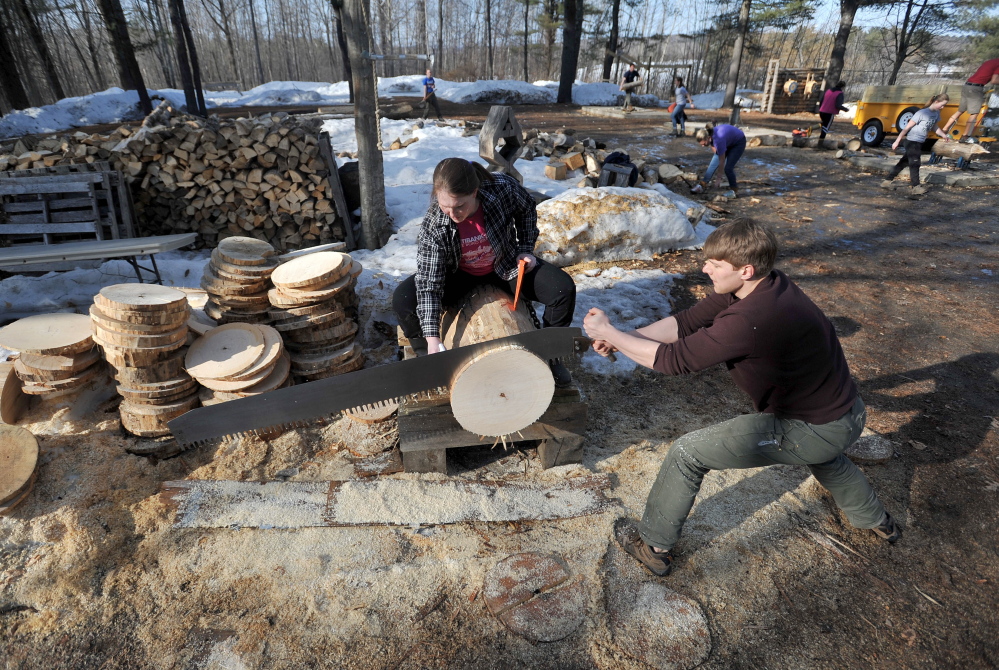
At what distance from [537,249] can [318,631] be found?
4.36 meters

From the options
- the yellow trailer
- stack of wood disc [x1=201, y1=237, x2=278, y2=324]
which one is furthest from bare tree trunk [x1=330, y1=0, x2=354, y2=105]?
the yellow trailer

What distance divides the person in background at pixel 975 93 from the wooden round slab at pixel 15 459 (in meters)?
16.2

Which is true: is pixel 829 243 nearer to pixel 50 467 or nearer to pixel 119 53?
pixel 50 467

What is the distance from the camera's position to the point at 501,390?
2381 mm

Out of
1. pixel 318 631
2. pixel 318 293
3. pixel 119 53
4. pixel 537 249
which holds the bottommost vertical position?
pixel 318 631

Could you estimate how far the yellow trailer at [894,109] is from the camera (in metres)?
12.0

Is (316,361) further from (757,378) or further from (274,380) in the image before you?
(757,378)

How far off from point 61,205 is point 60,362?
375 centimetres

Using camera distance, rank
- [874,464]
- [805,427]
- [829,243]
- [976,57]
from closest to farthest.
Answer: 1. [805,427]
2. [874,464]
3. [829,243]
4. [976,57]

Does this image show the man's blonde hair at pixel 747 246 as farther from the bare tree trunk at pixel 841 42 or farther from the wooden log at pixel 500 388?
the bare tree trunk at pixel 841 42

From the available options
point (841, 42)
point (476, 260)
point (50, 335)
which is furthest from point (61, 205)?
point (841, 42)

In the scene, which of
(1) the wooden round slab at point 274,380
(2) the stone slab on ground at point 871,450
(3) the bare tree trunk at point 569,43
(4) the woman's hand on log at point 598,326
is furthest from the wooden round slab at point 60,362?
(3) the bare tree trunk at point 569,43

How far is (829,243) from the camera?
264 inches

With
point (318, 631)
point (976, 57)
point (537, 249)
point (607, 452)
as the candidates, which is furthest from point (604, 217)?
point (976, 57)
